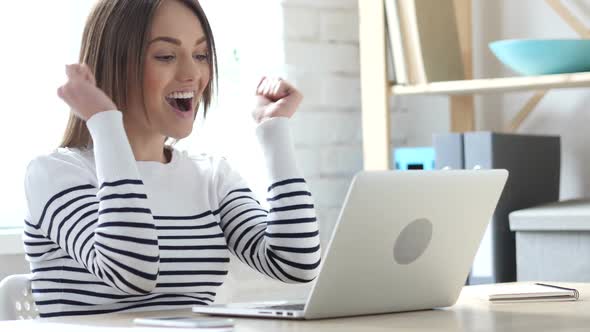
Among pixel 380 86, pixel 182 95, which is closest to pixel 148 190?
pixel 182 95

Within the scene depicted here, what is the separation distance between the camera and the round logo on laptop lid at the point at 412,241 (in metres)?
1.23

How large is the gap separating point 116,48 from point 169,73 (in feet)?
0.31

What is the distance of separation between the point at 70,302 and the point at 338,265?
546 mm

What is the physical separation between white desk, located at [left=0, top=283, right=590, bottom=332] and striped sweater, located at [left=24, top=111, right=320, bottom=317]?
0.16 meters

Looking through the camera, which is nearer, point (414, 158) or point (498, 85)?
point (498, 85)

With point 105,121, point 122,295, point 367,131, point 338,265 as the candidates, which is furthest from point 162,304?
point 367,131

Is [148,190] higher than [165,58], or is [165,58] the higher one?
[165,58]

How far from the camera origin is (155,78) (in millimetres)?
1674

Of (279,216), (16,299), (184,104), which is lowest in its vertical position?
(16,299)

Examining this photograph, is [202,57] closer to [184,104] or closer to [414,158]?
[184,104]

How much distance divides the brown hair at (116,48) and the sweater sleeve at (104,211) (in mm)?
136

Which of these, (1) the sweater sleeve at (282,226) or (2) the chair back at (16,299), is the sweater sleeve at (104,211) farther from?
(1) the sweater sleeve at (282,226)

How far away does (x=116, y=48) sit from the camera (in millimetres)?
1651

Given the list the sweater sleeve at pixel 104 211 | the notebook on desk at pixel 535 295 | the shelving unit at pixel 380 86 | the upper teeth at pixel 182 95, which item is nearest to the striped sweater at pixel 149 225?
the sweater sleeve at pixel 104 211
